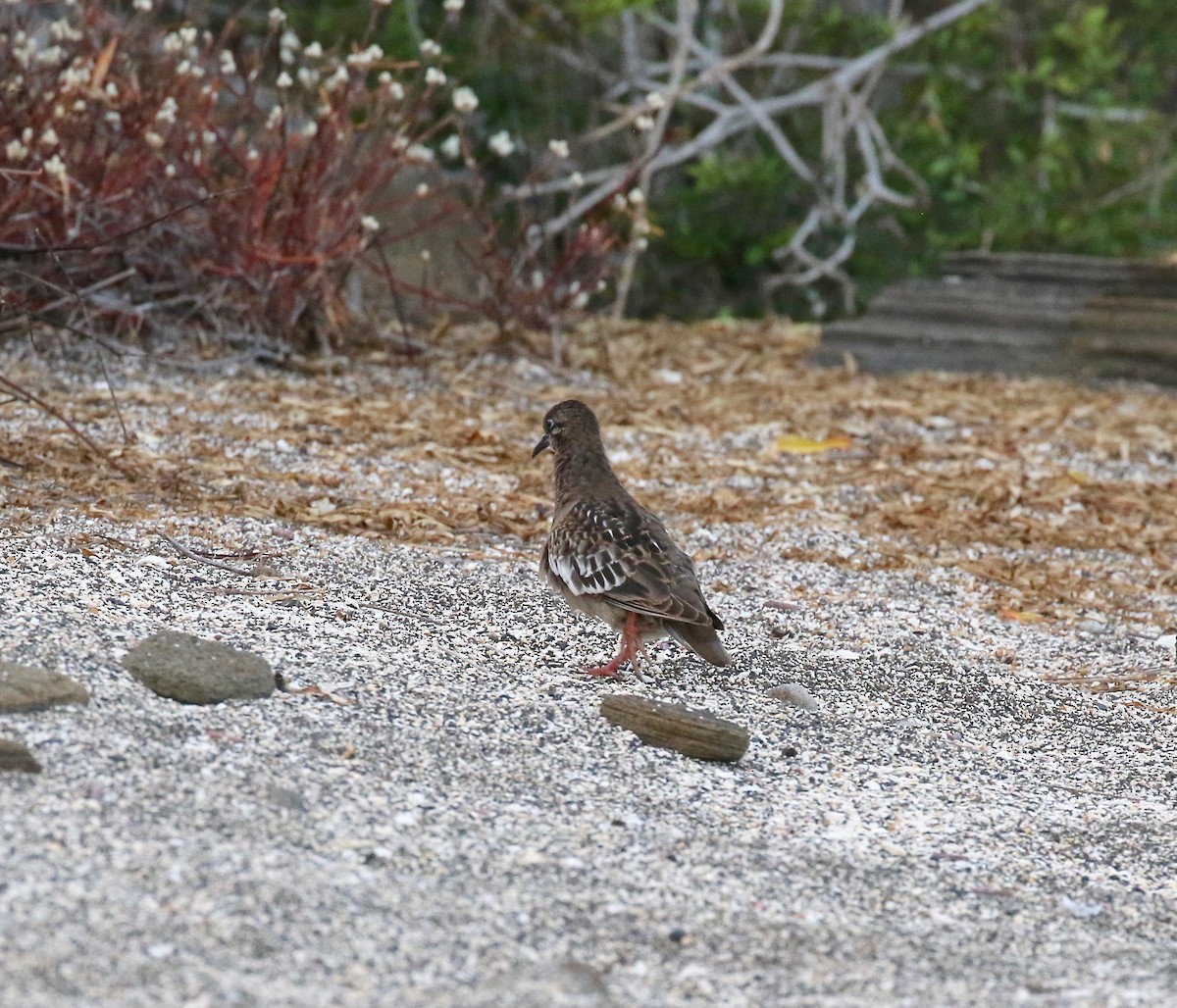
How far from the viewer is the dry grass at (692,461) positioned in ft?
19.9

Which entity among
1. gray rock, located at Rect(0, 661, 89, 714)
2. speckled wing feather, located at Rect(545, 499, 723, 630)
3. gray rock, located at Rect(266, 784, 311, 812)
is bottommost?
gray rock, located at Rect(266, 784, 311, 812)

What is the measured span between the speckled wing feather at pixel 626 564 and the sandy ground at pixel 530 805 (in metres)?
0.25

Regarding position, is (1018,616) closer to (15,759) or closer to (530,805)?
(530,805)

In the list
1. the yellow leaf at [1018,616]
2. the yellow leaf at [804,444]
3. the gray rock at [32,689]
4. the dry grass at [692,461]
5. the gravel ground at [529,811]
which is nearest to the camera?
the gravel ground at [529,811]

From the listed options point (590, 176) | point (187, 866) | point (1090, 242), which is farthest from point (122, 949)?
point (1090, 242)

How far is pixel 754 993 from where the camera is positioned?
3.02m

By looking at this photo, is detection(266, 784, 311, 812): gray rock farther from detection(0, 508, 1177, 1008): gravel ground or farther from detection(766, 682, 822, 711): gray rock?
detection(766, 682, 822, 711): gray rock

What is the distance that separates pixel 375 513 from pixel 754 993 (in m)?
3.27

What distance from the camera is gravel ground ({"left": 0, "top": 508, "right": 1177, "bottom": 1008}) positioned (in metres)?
3.00

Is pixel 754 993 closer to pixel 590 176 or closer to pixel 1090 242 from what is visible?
pixel 590 176

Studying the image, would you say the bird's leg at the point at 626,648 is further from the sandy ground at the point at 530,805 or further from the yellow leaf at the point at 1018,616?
the yellow leaf at the point at 1018,616

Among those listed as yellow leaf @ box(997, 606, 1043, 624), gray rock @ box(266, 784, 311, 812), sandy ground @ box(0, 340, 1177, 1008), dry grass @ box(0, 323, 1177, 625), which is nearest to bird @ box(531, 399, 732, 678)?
sandy ground @ box(0, 340, 1177, 1008)

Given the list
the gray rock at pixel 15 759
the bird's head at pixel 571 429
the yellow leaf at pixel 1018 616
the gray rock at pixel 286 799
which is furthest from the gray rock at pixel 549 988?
the yellow leaf at pixel 1018 616

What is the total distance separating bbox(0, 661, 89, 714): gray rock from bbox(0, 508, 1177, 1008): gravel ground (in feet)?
0.18
